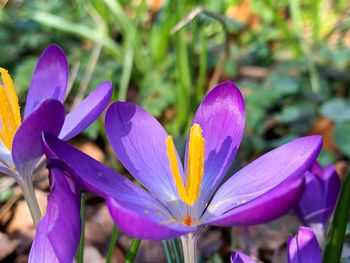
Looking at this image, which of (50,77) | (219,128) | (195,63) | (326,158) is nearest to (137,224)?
(219,128)

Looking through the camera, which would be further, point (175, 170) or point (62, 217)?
point (175, 170)

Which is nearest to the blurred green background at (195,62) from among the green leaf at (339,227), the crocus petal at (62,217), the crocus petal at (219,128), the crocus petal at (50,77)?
the crocus petal at (50,77)

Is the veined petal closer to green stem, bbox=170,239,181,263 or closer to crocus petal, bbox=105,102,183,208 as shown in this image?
crocus petal, bbox=105,102,183,208

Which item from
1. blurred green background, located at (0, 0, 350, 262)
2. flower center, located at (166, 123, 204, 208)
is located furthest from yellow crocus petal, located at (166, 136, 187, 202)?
blurred green background, located at (0, 0, 350, 262)

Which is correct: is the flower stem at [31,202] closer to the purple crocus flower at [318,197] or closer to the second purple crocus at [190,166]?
the second purple crocus at [190,166]

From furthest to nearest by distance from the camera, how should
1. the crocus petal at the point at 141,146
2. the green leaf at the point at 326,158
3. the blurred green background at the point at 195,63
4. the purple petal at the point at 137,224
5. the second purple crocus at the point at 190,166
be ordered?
the blurred green background at the point at 195,63
the green leaf at the point at 326,158
the crocus petal at the point at 141,146
the second purple crocus at the point at 190,166
the purple petal at the point at 137,224

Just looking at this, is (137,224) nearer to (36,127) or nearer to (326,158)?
(36,127)
